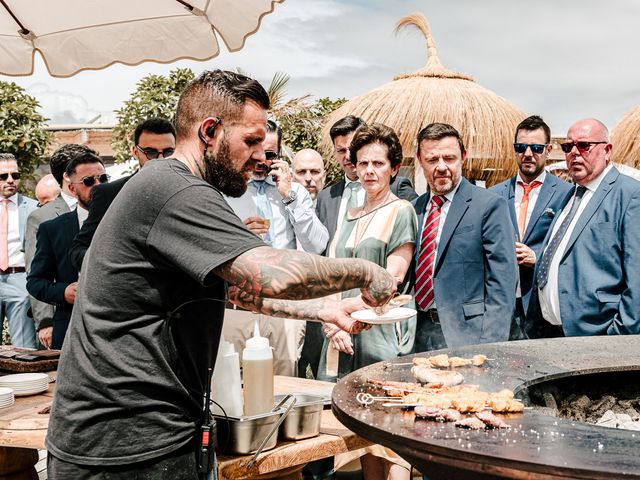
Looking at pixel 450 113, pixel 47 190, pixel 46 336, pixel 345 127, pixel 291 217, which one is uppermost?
pixel 450 113

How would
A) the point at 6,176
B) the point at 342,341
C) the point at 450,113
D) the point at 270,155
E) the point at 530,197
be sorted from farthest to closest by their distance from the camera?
the point at 450,113 → the point at 6,176 → the point at 530,197 → the point at 270,155 → the point at 342,341

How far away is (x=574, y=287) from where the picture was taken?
4.20m

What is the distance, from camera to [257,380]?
7.95ft

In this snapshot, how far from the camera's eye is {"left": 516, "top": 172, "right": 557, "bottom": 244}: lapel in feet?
A: 16.5

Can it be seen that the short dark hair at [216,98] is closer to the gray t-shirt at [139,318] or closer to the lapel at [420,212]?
the gray t-shirt at [139,318]

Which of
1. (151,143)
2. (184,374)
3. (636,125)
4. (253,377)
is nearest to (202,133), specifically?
(184,374)

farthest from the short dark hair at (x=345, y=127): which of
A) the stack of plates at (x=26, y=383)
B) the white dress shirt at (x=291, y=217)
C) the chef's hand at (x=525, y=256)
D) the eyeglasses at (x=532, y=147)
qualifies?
the stack of plates at (x=26, y=383)

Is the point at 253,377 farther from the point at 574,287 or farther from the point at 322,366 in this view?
the point at 574,287

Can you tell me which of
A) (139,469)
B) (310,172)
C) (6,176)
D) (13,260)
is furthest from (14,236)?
(139,469)

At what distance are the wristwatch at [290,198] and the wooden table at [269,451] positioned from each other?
69.4 inches

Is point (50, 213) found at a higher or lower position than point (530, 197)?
lower

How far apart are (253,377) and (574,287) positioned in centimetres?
263

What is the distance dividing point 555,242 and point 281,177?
6.54 feet

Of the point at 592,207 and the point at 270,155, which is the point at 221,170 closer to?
the point at 270,155
